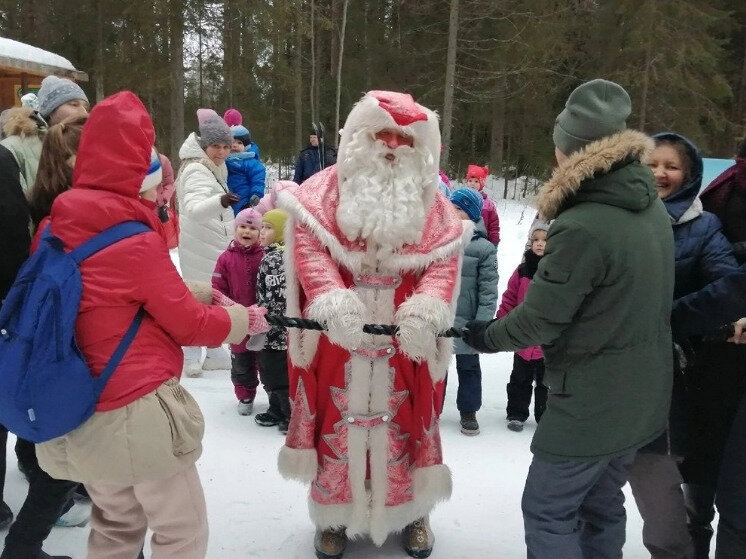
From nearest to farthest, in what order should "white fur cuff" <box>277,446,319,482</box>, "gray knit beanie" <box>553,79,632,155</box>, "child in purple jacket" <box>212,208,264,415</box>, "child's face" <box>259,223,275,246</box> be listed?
"gray knit beanie" <box>553,79,632,155</box> → "white fur cuff" <box>277,446,319,482</box> → "child's face" <box>259,223,275,246</box> → "child in purple jacket" <box>212,208,264,415</box>

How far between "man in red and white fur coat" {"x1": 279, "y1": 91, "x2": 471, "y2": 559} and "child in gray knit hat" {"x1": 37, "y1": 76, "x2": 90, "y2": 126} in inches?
54.6

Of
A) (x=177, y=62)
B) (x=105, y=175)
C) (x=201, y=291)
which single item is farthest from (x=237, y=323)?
(x=177, y=62)

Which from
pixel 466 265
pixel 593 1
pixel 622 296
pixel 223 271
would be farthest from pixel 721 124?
pixel 622 296

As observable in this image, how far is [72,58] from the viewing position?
16.7 m

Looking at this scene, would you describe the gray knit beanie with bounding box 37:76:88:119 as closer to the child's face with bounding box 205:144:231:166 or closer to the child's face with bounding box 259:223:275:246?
the child's face with bounding box 259:223:275:246

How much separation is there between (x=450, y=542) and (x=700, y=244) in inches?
67.7

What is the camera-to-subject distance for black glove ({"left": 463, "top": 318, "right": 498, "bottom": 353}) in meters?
2.12

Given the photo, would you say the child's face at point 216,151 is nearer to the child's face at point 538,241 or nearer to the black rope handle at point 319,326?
the child's face at point 538,241

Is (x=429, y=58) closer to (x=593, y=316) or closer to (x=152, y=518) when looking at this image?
(x=593, y=316)

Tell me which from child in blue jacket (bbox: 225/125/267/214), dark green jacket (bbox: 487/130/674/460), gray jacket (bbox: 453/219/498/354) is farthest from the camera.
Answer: child in blue jacket (bbox: 225/125/267/214)

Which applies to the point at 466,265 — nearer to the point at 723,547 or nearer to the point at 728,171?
the point at 728,171

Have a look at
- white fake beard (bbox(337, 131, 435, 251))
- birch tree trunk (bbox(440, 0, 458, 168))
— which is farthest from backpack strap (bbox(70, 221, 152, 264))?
birch tree trunk (bbox(440, 0, 458, 168))

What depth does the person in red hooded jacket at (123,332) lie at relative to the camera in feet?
5.66

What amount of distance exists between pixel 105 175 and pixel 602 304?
5.03 ft
